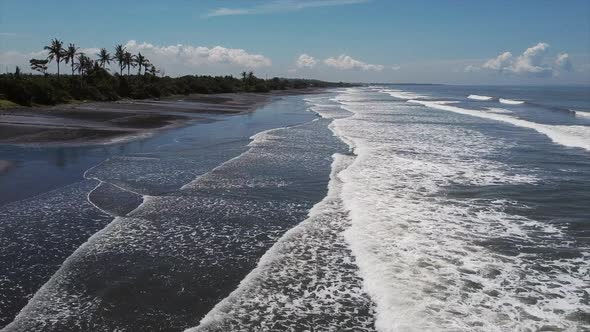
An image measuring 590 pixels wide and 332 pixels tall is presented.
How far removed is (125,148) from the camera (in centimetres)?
2262

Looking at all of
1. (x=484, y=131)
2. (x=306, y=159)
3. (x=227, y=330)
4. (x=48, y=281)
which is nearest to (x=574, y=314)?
(x=227, y=330)

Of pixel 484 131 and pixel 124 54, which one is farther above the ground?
pixel 124 54

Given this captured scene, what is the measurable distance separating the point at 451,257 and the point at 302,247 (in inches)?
108

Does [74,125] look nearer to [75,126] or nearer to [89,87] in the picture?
[75,126]

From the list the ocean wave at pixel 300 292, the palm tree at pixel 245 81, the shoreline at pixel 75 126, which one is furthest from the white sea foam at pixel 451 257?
the palm tree at pixel 245 81

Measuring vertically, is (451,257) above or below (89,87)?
below

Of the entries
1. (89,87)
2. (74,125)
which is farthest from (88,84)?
(74,125)

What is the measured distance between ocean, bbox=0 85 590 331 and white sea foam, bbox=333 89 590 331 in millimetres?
36

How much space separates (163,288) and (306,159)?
41.5 ft

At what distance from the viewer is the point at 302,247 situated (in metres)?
9.48

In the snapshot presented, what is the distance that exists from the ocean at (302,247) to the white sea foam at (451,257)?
4 cm

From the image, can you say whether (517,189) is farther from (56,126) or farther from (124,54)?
(124,54)

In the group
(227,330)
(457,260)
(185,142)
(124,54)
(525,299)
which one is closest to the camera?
(227,330)

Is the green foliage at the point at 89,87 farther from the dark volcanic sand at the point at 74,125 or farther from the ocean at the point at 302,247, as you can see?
the ocean at the point at 302,247
